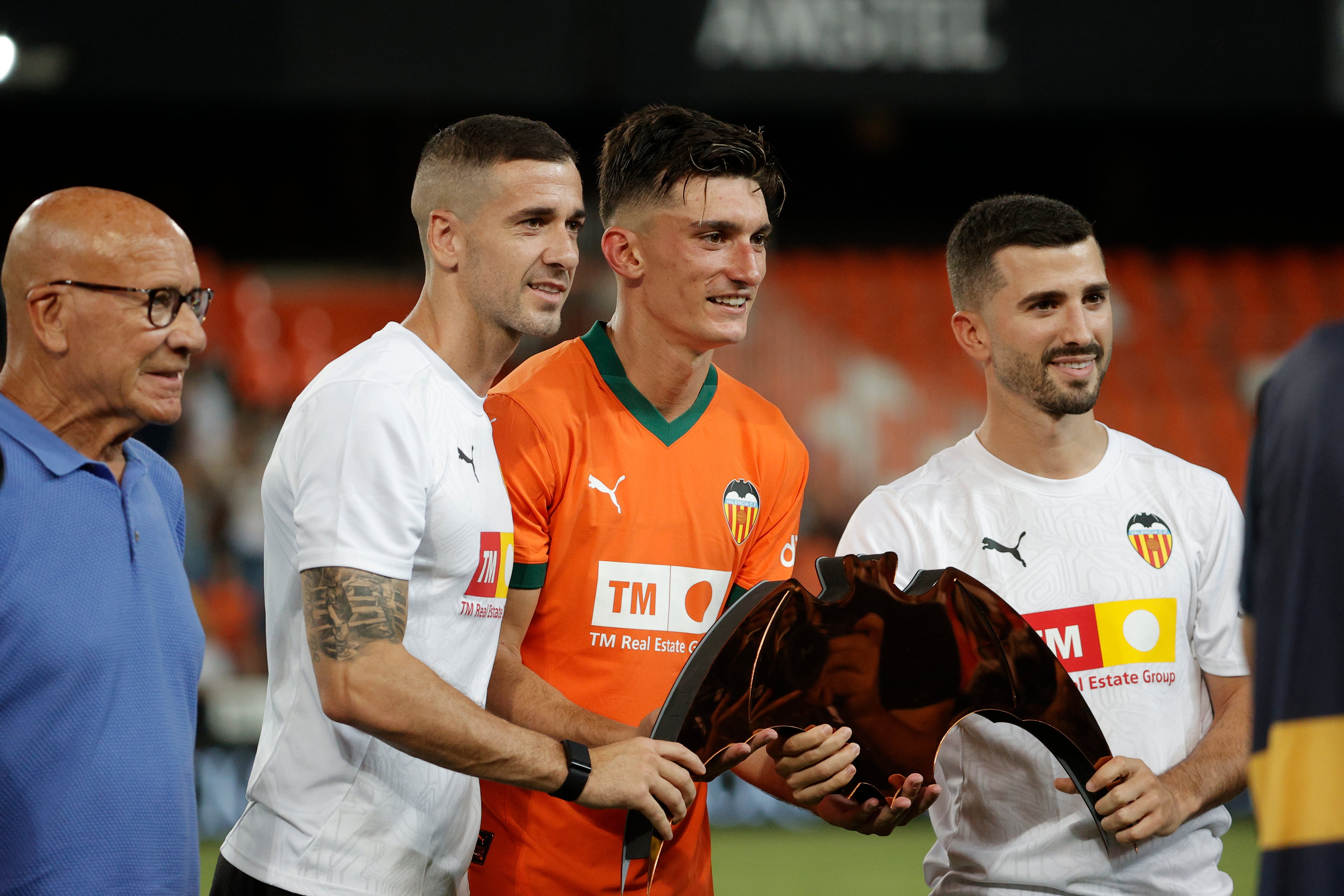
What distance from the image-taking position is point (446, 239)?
95.2 inches

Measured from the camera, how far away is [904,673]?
7.46 ft

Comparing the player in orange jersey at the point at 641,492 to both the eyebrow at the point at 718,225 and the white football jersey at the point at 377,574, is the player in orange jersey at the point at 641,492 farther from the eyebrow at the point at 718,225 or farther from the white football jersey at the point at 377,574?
the white football jersey at the point at 377,574

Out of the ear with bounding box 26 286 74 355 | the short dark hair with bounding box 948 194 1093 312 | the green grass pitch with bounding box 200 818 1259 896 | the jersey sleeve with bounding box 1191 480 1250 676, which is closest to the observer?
the ear with bounding box 26 286 74 355

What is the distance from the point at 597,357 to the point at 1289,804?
1680mm

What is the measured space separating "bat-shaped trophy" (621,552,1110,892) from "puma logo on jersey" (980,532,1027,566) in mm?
254

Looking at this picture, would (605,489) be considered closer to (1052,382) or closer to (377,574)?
(377,574)

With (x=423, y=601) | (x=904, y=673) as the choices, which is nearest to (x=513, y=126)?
(x=423, y=601)

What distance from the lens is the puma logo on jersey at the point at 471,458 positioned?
87.1 inches

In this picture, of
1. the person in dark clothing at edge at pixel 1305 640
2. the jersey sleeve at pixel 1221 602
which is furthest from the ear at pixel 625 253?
the person in dark clothing at edge at pixel 1305 640

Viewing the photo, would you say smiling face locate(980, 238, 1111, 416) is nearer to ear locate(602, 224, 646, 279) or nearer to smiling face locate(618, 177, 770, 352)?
smiling face locate(618, 177, 770, 352)

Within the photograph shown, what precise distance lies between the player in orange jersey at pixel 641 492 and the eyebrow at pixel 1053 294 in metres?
0.57

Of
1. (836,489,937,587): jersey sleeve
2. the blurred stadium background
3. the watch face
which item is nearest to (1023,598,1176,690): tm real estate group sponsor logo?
(836,489,937,587): jersey sleeve

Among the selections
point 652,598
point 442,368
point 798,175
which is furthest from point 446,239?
point 798,175

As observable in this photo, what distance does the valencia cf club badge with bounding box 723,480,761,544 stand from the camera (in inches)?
103
